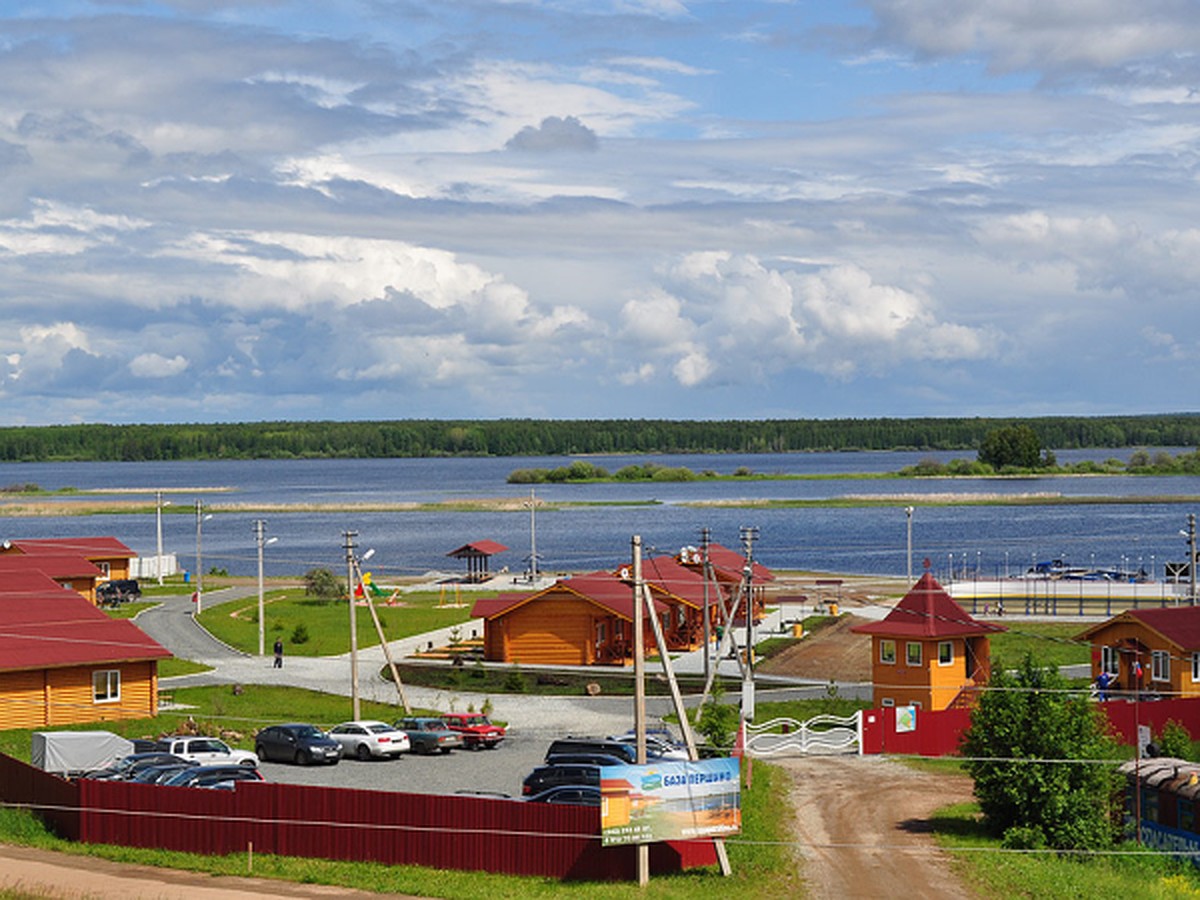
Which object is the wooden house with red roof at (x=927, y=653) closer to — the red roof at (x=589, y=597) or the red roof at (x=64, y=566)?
the red roof at (x=589, y=597)

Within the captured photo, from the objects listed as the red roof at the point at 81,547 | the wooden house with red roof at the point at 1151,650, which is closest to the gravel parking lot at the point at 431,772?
the wooden house with red roof at the point at 1151,650

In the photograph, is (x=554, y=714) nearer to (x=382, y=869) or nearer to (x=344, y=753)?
(x=344, y=753)

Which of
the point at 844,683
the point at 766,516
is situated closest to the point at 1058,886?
the point at 844,683

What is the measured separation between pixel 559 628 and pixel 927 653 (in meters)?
22.3

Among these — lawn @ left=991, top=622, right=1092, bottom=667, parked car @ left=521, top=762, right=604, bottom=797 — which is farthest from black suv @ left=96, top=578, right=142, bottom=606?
parked car @ left=521, top=762, right=604, bottom=797

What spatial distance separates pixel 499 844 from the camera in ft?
101

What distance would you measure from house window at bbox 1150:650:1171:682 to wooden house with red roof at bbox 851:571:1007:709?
5654 mm

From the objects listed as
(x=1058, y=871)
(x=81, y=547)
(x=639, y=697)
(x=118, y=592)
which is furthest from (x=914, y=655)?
(x=81, y=547)

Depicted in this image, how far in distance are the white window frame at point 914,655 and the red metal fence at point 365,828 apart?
22323 mm

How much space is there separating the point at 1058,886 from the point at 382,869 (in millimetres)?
14129

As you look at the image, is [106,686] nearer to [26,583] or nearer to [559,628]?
[26,583]

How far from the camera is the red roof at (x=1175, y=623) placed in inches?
2015

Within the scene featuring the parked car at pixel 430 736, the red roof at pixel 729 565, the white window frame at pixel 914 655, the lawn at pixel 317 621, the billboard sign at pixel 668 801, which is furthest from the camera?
the red roof at pixel 729 565

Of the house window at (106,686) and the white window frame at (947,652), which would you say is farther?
the house window at (106,686)
